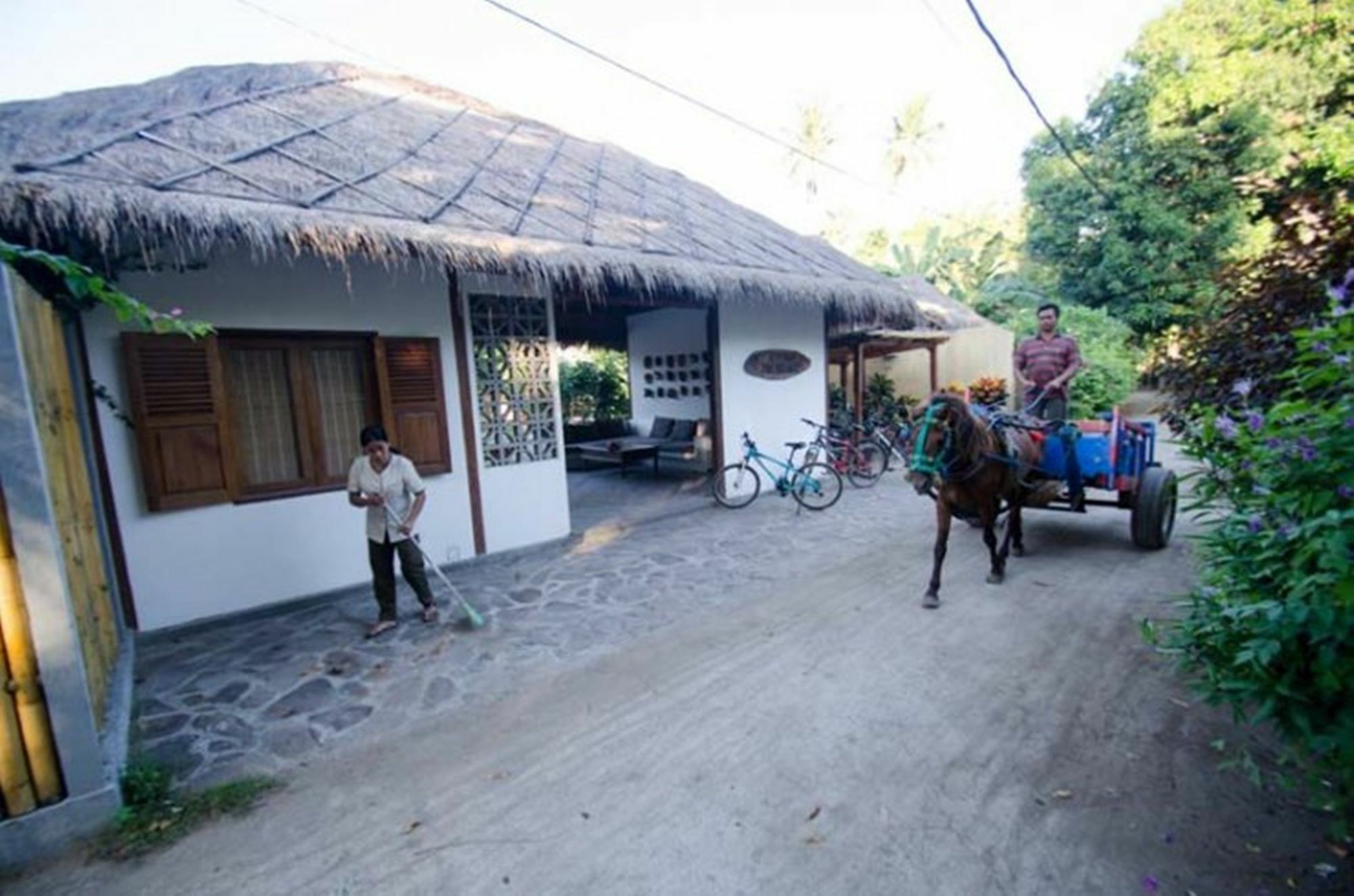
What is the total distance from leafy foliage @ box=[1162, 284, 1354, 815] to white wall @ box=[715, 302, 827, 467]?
6951 mm

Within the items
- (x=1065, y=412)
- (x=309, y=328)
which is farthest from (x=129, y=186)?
(x=1065, y=412)

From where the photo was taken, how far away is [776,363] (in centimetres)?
957

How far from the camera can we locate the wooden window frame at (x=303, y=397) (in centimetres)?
504

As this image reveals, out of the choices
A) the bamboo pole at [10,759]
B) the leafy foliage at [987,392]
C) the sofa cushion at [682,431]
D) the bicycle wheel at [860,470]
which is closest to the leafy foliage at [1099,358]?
the leafy foliage at [987,392]

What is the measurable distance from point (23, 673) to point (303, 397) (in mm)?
3337

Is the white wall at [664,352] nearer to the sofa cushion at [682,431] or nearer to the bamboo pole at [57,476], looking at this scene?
the sofa cushion at [682,431]

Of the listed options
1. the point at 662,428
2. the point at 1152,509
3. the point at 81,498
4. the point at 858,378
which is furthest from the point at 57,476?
the point at 858,378

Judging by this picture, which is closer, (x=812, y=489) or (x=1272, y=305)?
(x=1272, y=305)

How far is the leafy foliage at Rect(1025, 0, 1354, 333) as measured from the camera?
13758 millimetres

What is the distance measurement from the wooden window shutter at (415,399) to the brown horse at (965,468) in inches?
175

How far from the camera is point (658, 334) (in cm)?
1180

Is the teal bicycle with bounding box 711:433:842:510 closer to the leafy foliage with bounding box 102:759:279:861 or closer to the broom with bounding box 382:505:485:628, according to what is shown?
Answer: the broom with bounding box 382:505:485:628

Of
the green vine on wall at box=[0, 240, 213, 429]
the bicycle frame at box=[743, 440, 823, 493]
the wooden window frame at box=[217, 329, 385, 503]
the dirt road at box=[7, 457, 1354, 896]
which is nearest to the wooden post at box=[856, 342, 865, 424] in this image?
the bicycle frame at box=[743, 440, 823, 493]

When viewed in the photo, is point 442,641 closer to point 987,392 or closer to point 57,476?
point 57,476
